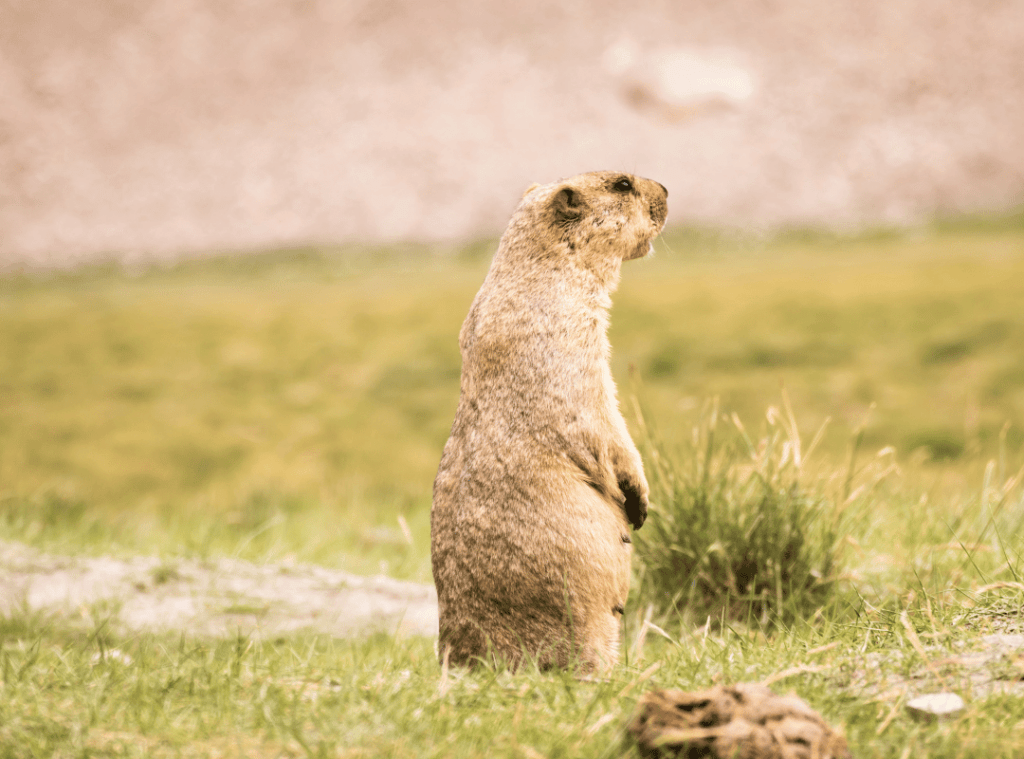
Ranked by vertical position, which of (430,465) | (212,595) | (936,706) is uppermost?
(936,706)

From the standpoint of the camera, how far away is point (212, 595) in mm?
4133

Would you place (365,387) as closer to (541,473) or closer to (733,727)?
(541,473)

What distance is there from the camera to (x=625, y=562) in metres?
2.69

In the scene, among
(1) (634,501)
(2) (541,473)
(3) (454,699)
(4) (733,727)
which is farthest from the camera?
(1) (634,501)

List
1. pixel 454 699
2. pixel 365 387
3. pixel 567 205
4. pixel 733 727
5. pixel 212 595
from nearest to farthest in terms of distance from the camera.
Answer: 1. pixel 733 727
2. pixel 454 699
3. pixel 567 205
4. pixel 212 595
5. pixel 365 387

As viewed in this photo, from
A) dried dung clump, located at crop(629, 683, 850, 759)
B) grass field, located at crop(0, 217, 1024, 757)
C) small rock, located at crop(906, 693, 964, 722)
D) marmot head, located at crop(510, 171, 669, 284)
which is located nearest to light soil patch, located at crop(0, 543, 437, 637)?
grass field, located at crop(0, 217, 1024, 757)

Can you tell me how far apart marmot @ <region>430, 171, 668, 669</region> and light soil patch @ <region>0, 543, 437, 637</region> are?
117cm

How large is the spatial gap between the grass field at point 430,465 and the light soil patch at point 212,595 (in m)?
0.19

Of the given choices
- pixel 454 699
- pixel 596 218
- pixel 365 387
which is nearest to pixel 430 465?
pixel 365 387

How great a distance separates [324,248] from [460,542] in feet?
38.2

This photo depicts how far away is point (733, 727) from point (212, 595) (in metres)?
3.02

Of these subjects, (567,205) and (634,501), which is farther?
(567,205)

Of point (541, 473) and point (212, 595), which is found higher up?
point (541, 473)

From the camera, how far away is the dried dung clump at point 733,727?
5.69ft
